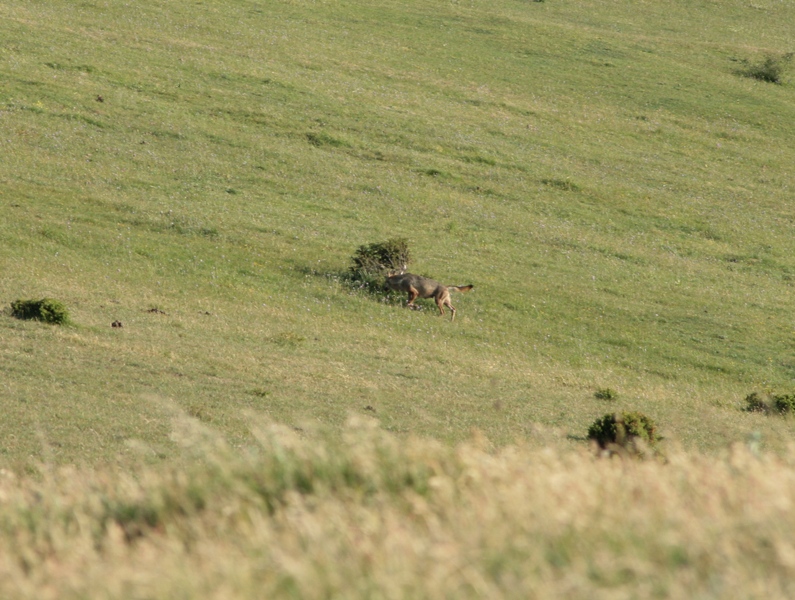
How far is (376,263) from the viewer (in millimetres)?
29031

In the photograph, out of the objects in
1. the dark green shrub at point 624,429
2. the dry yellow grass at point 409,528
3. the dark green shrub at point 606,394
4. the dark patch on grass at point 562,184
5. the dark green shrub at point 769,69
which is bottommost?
the dark green shrub at point 606,394

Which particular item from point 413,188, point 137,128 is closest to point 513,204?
point 413,188

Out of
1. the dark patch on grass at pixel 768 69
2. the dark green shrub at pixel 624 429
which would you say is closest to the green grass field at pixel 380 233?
the dark patch on grass at pixel 768 69

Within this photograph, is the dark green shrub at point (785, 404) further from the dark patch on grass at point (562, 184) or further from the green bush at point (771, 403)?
the dark patch on grass at point (562, 184)

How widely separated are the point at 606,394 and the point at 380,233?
44.2 feet

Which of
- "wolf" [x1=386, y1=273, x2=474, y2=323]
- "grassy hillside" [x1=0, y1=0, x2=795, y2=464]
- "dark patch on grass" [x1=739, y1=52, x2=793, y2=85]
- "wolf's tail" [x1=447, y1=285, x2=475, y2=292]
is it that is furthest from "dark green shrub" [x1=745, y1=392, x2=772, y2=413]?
"dark patch on grass" [x1=739, y1=52, x2=793, y2=85]

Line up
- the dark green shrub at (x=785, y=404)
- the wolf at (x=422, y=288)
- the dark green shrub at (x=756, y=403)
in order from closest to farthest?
1. the dark green shrub at (x=785, y=404)
2. the dark green shrub at (x=756, y=403)
3. the wolf at (x=422, y=288)

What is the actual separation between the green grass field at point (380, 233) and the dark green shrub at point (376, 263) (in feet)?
1.85

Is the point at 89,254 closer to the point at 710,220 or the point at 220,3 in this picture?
the point at 710,220

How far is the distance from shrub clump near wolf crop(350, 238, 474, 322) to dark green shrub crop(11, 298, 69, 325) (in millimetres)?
10116

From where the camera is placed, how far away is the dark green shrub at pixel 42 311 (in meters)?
20.5

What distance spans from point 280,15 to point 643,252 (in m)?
33.5

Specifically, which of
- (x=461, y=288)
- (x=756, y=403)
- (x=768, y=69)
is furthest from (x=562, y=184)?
(x=768, y=69)

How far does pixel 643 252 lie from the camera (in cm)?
3650
